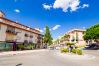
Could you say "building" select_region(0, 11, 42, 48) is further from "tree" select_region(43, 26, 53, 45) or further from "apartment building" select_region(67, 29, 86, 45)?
"apartment building" select_region(67, 29, 86, 45)

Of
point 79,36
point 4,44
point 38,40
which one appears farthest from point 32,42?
point 79,36

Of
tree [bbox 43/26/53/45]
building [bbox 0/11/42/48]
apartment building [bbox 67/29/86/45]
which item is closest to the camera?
building [bbox 0/11/42/48]

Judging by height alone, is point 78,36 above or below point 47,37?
above

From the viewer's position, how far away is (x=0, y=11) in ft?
183

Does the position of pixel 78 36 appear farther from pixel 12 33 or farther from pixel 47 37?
pixel 12 33

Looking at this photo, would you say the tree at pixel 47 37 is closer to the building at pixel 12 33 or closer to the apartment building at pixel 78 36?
the apartment building at pixel 78 36

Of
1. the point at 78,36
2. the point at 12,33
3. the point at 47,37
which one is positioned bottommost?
the point at 12,33

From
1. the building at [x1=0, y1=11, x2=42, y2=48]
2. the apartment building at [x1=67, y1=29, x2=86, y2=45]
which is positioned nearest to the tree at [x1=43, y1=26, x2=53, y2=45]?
the apartment building at [x1=67, y1=29, x2=86, y2=45]

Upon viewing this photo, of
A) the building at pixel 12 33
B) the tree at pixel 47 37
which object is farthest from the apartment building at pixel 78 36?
the building at pixel 12 33

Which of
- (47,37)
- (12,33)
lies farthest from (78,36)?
(12,33)

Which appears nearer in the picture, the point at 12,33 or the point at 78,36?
the point at 12,33

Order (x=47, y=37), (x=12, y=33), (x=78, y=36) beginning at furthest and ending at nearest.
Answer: (x=47, y=37) < (x=78, y=36) < (x=12, y=33)

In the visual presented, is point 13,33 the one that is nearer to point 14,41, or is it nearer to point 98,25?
point 14,41

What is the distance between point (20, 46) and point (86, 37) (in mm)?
25042
